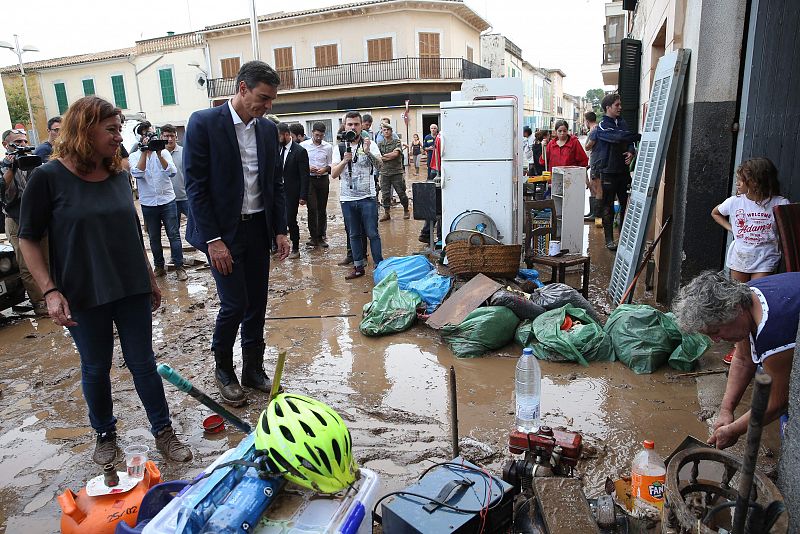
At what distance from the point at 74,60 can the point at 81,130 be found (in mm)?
39815

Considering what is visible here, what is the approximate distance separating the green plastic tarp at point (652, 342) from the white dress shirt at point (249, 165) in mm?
2803

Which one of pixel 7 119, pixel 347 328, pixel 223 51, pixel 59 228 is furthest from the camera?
pixel 223 51

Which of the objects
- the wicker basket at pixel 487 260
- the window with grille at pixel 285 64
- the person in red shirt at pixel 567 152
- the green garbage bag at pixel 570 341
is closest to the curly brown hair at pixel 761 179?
the green garbage bag at pixel 570 341

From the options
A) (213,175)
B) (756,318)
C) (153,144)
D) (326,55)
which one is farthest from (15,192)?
(326,55)

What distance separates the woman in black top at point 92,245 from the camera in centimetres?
269

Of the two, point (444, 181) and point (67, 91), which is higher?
point (67, 91)

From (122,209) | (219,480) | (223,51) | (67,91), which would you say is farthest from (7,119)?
(219,480)

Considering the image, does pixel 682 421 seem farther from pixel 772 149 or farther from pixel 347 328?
pixel 347 328

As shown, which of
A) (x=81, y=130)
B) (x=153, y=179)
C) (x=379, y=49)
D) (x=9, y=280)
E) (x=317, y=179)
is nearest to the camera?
(x=81, y=130)

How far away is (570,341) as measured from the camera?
4.18 meters

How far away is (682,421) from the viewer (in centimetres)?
329

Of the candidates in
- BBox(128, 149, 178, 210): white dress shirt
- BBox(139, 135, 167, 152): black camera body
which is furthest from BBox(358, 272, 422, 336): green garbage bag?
BBox(128, 149, 178, 210): white dress shirt

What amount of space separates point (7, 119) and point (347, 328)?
21018 millimetres

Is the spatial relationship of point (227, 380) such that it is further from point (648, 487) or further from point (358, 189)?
point (358, 189)
